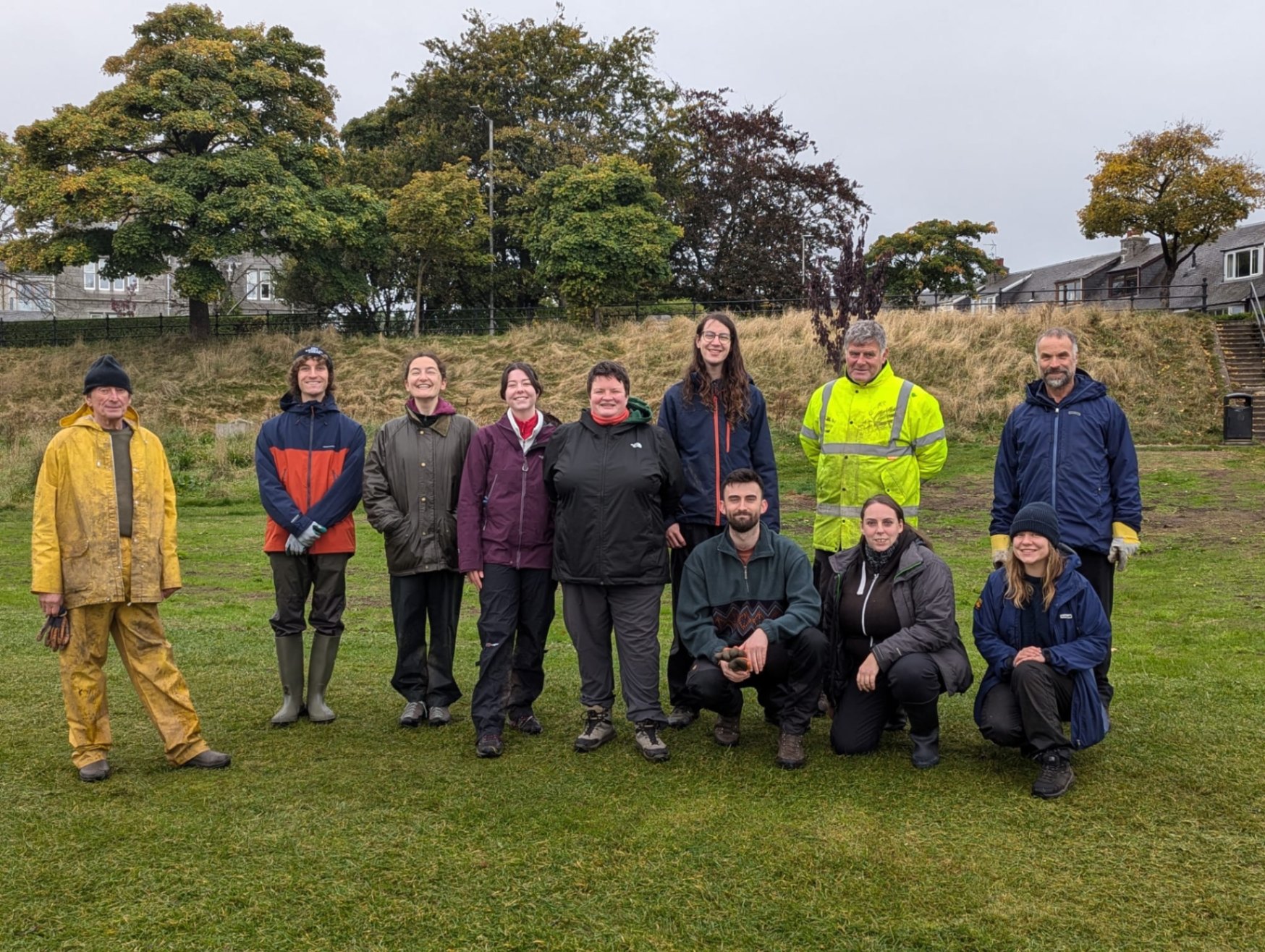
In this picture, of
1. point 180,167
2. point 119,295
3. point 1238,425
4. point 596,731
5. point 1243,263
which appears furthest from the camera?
point 119,295

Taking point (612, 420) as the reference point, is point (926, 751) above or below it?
below

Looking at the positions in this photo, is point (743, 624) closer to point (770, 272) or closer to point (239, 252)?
point (239, 252)

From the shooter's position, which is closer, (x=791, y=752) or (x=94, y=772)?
(x=94, y=772)

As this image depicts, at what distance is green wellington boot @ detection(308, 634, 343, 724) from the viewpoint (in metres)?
5.68

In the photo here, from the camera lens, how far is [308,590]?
5.71 m

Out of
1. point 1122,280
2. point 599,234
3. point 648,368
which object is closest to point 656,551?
point 648,368

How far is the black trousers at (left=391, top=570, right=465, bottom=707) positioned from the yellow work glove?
11.4ft

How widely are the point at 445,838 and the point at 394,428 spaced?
239cm

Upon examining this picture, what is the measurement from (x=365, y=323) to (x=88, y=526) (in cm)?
3271

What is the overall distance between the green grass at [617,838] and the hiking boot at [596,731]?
0.10 meters

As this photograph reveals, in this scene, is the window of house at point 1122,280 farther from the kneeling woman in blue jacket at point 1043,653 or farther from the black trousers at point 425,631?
the black trousers at point 425,631

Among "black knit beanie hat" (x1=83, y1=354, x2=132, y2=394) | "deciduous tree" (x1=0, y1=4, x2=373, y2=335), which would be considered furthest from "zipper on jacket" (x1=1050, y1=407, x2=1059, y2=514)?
"deciduous tree" (x1=0, y1=4, x2=373, y2=335)

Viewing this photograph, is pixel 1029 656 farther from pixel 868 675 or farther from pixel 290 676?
pixel 290 676

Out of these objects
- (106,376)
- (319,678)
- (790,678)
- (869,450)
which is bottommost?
(319,678)
